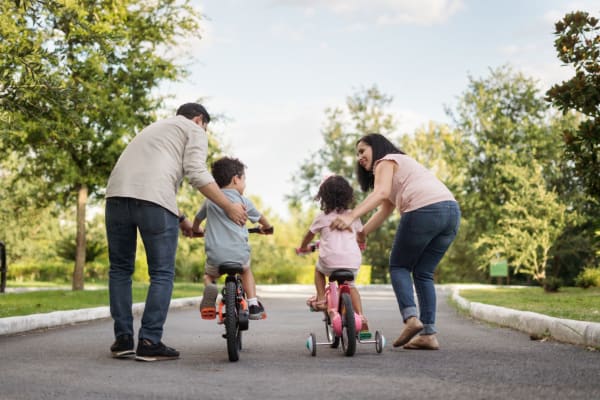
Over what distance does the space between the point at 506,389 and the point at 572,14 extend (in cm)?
720

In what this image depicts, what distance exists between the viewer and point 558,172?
37250 mm

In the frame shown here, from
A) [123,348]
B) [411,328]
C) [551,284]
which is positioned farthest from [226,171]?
[551,284]

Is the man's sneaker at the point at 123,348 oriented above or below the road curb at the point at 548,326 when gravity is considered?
below

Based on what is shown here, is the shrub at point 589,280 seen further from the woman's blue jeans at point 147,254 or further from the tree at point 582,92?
the woman's blue jeans at point 147,254

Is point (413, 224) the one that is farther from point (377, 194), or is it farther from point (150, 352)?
point (150, 352)

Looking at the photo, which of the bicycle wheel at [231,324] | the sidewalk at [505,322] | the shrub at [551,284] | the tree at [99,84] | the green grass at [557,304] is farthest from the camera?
the shrub at [551,284]

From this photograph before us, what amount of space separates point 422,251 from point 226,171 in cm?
184

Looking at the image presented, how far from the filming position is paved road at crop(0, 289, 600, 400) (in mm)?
4555

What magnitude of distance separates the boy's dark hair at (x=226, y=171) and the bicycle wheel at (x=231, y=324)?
3.70ft

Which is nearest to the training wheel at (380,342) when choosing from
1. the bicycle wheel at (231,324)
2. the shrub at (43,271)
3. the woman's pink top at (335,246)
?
the woman's pink top at (335,246)

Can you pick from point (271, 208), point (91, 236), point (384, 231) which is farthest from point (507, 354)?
point (271, 208)

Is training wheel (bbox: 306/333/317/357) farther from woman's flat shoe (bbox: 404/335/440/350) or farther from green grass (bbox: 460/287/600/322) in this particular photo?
green grass (bbox: 460/287/600/322)

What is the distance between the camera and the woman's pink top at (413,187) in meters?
6.95

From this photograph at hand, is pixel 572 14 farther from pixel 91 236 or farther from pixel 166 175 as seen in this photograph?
pixel 91 236
